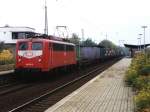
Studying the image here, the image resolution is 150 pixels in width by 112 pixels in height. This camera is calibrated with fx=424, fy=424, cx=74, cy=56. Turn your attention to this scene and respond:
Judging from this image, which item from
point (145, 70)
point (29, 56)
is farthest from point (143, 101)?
point (29, 56)

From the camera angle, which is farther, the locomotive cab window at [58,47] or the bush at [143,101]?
the locomotive cab window at [58,47]

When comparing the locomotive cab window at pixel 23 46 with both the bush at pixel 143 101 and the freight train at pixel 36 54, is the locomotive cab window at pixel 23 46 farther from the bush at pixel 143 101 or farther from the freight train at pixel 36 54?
the bush at pixel 143 101

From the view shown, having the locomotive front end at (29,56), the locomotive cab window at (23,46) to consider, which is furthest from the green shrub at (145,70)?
the locomotive cab window at (23,46)

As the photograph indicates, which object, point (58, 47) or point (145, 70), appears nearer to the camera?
point (145, 70)

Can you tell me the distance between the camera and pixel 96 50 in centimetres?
6028

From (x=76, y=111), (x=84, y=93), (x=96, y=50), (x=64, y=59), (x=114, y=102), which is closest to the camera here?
(x=76, y=111)

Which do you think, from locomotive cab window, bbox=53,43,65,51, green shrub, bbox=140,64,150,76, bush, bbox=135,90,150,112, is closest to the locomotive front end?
locomotive cab window, bbox=53,43,65,51

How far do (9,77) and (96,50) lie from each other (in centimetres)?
3429

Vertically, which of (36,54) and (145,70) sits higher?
(36,54)

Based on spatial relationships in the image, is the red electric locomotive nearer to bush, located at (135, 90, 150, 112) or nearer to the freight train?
the freight train

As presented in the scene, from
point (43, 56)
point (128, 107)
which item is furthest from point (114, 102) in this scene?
point (43, 56)

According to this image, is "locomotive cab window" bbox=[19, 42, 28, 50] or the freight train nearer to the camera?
the freight train

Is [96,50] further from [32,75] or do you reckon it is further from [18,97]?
[18,97]

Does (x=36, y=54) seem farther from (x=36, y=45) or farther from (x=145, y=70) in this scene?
(x=145, y=70)
